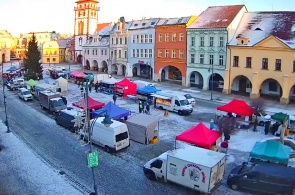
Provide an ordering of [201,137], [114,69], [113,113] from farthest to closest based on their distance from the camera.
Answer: [114,69] < [113,113] < [201,137]

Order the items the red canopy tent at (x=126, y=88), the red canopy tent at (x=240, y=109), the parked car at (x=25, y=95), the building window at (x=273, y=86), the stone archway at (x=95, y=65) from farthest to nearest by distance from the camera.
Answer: the stone archway at (x=95, y=65) < the building window at (x=273, y=86) < the red canopy tent at (x=126, y=88) < the parked car at (x=25, y=95) < the red canopy tent at (x=240, y=109)

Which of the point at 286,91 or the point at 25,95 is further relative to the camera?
the point at 25,95

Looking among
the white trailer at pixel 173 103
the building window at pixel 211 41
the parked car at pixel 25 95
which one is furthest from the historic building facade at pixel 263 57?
the parked car at pixel 25 95

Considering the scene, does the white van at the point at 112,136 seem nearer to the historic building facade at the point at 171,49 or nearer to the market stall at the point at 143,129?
the market stall at the point at 143,129

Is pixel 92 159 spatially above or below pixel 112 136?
above

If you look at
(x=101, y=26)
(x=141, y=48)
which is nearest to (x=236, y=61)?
(x=141, y=48)

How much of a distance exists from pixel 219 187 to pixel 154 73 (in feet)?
129

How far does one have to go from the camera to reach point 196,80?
50.3m

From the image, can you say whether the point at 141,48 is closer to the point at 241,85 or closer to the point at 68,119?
the point at 241,85

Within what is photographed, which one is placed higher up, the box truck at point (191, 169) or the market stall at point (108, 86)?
the market stall at point (108, 86)

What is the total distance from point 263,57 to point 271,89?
458 centimetres

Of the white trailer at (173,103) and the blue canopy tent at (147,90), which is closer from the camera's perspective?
the white trailer at (173,103)

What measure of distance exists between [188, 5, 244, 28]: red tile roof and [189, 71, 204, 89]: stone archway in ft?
23.0

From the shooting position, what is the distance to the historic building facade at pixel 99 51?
219 ft
